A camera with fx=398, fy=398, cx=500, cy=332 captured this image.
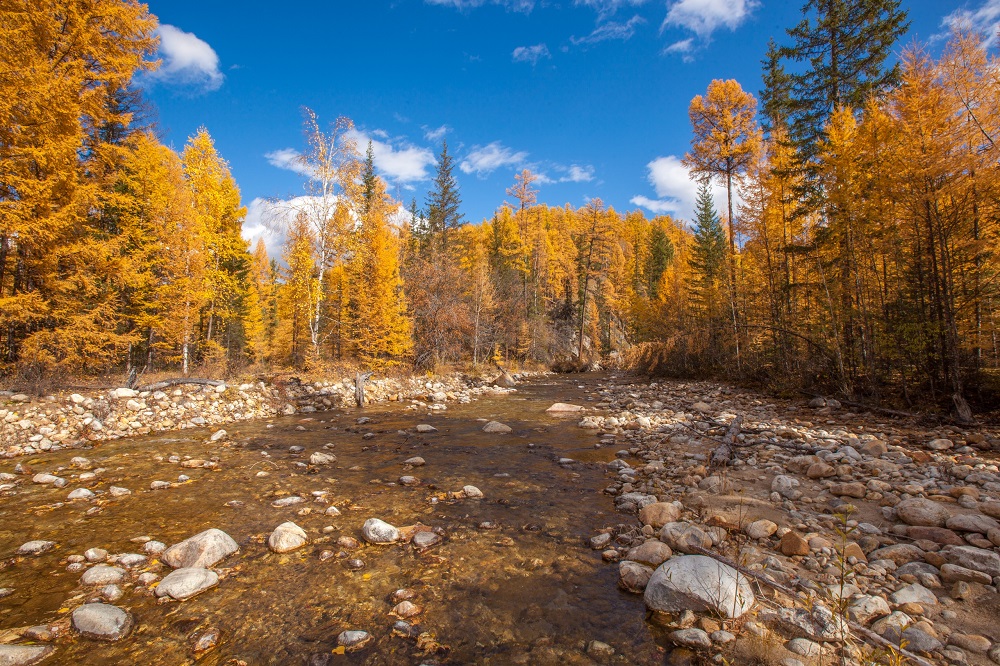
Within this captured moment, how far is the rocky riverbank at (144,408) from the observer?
25.5 ft

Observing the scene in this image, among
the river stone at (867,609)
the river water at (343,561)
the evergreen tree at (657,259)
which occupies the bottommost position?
the river water at (343,561)

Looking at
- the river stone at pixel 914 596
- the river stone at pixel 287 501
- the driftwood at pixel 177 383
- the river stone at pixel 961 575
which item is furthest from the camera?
the driftwood at pixel 177 383

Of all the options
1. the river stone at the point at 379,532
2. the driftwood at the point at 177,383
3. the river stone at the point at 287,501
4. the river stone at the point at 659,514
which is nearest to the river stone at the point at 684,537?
the river stone at the point at 659,514

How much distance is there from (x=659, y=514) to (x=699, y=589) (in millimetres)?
1654

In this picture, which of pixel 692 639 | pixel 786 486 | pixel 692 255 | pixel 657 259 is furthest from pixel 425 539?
pixel 657 259

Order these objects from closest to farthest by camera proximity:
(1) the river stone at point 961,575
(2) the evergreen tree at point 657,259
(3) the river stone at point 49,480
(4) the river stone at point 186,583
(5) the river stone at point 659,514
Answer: (1) the river stone at point 961,575
(4) the river stone at point 186,583
(5) the river stone at point 659,514
(3) the river stone at point 49,480
(2) the evergreen tree at point 657,259

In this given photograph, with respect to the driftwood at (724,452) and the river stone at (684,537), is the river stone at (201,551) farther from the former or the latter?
the driftwood at (724,452)

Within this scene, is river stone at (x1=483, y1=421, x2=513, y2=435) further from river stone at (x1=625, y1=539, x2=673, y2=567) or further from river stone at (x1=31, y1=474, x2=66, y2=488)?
river stone at (x1=31, y1=474, x2=66, y2=488)

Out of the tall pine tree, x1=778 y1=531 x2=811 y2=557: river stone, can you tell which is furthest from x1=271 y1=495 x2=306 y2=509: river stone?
the tall pine tree

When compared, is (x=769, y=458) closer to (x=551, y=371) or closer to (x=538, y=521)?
(x=538, y=521)

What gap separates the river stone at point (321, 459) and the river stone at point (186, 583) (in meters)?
3.52

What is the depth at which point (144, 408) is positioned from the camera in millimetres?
9625

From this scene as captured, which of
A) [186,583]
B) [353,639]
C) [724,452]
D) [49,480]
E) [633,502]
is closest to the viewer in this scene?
[353,639]

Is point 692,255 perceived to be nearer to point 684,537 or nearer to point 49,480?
point 684,537
